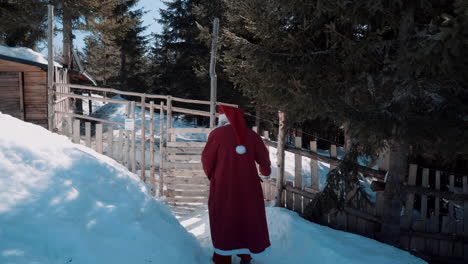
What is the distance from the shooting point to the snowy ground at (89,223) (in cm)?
235

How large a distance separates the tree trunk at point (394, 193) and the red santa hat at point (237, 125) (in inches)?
80.7

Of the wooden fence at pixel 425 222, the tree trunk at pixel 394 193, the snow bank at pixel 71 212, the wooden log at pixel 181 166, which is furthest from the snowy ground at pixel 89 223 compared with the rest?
the wooden log at pixel 181 166

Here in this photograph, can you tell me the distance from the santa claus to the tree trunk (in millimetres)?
1918

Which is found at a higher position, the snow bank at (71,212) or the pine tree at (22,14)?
the pine tree at (22,14)

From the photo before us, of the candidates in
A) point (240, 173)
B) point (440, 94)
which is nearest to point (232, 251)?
point (240, 173)

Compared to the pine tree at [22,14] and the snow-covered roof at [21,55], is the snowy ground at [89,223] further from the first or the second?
the pine tree at [22,14]

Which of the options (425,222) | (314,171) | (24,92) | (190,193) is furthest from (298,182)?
(24,92)

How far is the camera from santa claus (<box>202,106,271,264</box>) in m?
3.51

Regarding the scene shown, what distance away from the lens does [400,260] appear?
362 centimetres

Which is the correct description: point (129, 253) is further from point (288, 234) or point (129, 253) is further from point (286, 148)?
point (286, 148)

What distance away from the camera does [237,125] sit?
358cm

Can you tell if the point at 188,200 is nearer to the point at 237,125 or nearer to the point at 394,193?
the point at 237,125

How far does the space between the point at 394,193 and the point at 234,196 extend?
229 centimetres

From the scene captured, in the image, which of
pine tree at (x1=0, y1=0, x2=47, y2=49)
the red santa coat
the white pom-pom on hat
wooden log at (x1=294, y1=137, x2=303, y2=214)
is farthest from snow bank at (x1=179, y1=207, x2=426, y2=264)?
pine tree at (x1=0, y1=0, x2=47, y2=49)
